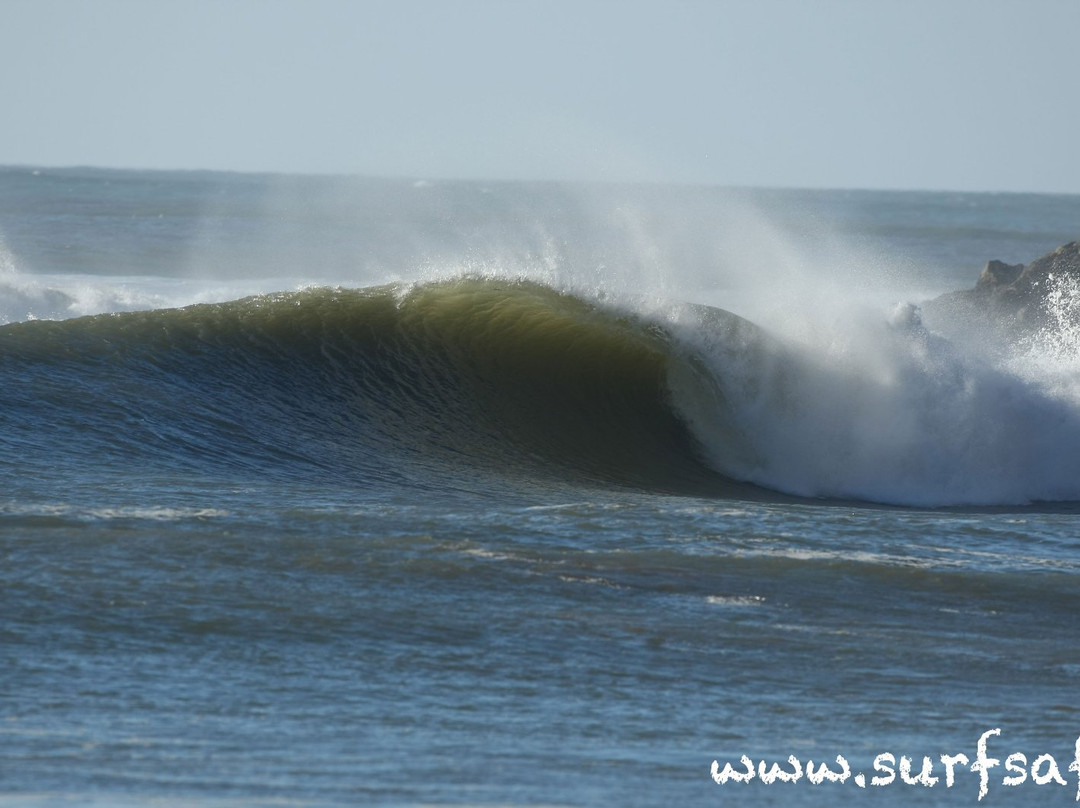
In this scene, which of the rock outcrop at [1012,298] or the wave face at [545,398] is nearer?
the wave face at [545,398]

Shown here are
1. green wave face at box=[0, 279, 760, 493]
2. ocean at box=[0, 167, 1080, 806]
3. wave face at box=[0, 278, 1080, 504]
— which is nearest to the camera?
ocean at box=[0, 167, 1080, 806]

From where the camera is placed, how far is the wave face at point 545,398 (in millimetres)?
10344

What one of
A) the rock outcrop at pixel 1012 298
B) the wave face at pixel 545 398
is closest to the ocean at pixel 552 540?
the wave face at pixel 545 398

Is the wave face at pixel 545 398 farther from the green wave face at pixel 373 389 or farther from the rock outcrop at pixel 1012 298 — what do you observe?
the rock outcrop at pixel 1012 298

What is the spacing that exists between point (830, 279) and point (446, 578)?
9542 millimetres

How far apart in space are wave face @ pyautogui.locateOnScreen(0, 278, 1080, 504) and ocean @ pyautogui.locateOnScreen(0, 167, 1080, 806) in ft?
0.12

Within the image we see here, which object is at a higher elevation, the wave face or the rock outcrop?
the rock outcrop

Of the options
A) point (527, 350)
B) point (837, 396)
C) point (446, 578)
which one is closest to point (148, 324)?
point (527, 350)

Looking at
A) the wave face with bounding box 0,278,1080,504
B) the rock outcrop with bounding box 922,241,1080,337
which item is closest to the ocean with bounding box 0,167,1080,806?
the wave face with bounding box 0,278,1080,504

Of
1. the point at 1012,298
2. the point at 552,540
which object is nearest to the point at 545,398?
the point at 552,540

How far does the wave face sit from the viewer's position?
407 inches

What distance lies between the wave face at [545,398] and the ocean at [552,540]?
4cm

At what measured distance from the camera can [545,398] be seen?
12.4 m

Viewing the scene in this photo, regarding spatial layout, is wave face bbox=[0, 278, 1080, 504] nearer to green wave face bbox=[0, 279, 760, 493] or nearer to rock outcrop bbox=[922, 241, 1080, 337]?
green wave face bbox=[0, 279, 760, 493]
